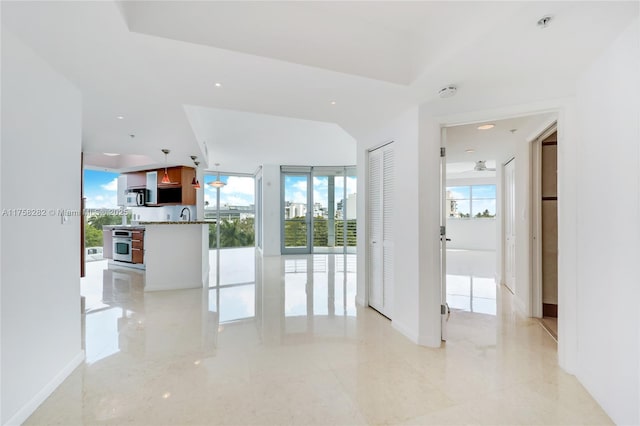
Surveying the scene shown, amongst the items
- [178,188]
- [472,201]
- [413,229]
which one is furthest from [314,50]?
[472,201]

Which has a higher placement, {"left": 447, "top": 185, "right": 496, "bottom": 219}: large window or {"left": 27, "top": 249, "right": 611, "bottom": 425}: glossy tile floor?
{"left": 447, "top": 185, "right": 496, "bottom": 219}: large window

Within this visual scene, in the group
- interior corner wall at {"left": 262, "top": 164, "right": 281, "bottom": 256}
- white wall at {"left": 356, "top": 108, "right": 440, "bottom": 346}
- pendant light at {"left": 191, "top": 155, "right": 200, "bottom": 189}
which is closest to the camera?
white wall at {"left": 356, "top": 108, "right": 440, "bottom": 346}

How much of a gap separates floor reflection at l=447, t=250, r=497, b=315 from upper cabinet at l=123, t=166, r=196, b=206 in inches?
235

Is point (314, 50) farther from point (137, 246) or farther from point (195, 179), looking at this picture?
point (137, 246)

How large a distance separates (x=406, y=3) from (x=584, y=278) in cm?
236

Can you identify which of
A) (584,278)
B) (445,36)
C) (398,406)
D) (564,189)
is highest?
(445,36)

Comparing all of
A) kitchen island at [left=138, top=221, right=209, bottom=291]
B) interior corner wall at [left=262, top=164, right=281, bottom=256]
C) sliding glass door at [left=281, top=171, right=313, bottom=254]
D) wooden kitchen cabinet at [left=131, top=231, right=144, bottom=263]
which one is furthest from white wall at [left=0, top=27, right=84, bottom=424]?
sliding glass door at [left=281, top=171, right=313, bottom=254]

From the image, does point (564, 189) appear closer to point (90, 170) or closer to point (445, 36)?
point (445, 36)

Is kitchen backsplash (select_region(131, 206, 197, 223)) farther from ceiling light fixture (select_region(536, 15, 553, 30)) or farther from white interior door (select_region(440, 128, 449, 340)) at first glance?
ceiling light fixture (select_region(536, 15, 553, 30))

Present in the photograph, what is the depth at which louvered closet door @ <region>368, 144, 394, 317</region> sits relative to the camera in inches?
138

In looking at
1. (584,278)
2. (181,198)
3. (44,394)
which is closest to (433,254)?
(584,278)

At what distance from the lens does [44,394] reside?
196cm

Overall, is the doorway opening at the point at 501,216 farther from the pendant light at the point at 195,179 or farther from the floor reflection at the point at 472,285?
the pendant light at the point at 195,179

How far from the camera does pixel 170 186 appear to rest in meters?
7.13
